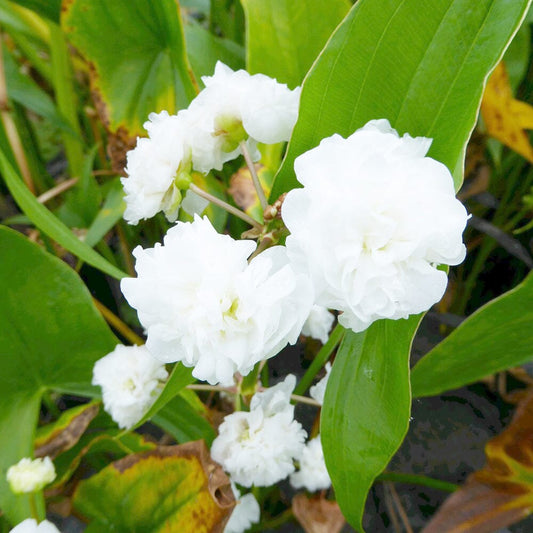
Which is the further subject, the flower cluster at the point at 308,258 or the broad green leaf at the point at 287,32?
the broad green leaf at the point at 287,32

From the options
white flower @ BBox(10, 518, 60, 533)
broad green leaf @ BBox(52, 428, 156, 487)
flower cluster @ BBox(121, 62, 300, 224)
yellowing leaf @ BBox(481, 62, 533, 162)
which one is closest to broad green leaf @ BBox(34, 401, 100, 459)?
broad green leaf @ BBox(52, 428, 156, 487)

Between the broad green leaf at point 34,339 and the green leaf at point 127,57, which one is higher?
the green leaf at point 127,57

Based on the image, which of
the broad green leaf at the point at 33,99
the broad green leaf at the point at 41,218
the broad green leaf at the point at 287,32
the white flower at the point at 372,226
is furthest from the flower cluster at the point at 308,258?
the broad green leaf at the point at 33,99

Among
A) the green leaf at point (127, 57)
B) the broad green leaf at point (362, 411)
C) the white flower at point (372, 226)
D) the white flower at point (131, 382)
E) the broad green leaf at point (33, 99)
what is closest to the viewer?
the white flower at point (372, 226)

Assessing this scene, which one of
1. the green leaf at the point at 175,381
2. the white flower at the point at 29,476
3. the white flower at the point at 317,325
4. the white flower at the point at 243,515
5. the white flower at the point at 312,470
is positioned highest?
the green leaf at the point at 175,381

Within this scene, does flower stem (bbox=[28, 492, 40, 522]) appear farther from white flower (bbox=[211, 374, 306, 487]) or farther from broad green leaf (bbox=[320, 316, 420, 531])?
broad green leaf (bbox=[320, 316, 420, 531])

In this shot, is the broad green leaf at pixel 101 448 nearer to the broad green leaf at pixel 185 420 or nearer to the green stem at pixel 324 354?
the broad green leaf at pixel 185 420
